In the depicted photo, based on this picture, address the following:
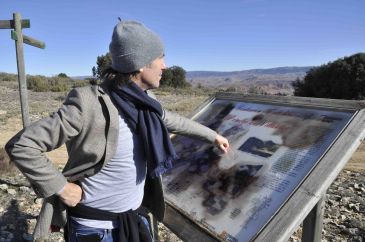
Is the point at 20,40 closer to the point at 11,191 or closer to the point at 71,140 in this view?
the point at 11,191

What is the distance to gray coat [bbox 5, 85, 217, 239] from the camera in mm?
2096

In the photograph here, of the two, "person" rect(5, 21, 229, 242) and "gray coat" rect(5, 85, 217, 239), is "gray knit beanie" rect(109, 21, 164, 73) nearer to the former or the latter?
"person" rect(5, 21, 229, 242)

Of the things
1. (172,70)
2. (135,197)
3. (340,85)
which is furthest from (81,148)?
(172,70)

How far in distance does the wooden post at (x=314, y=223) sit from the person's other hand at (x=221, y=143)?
0.78 meters

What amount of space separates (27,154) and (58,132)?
177 mm

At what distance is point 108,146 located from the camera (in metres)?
2.28

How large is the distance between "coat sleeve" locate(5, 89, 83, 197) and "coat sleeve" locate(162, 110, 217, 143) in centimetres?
75

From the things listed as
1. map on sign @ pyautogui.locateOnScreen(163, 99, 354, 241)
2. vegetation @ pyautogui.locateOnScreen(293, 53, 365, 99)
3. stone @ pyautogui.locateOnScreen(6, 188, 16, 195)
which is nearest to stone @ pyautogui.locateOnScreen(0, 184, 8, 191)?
stone @ pyautogui.locateOnScreen(6, 188, 16, 195)

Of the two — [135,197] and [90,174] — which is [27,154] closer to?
[90,174]

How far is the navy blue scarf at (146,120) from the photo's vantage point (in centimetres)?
231

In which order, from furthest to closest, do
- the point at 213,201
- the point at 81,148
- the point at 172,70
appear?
the point at 172,70 → the point at 213,201 → the point at 81,148

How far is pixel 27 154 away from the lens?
2.09 metres

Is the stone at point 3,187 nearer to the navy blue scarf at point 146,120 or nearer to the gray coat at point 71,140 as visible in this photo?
the gray coat at point 71,140

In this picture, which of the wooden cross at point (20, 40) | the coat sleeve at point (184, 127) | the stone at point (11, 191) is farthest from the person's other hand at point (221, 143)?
the stone at point (11, 191)
